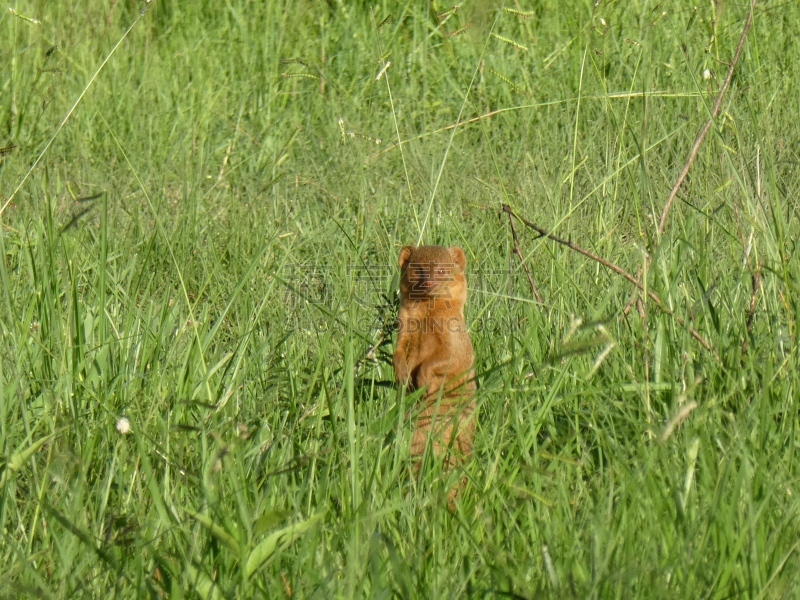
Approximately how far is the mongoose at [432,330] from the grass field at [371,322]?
0.09 metres

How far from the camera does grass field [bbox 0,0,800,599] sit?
211cm

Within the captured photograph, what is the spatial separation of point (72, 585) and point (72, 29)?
5533 mm

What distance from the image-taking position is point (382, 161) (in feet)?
17.8

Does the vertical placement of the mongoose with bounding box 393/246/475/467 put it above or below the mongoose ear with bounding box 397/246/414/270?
below

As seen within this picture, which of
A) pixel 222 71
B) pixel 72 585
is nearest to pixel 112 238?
pixel 222 71

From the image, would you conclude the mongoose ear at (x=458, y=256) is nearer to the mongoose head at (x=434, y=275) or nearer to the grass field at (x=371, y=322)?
the mongoose head at (x=434, y=275)

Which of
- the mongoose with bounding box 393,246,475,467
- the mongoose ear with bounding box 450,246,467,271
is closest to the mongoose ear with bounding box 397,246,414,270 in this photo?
the mongoose with bounding box 393,246,475,467

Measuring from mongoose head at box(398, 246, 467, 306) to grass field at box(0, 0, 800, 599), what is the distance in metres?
0.10

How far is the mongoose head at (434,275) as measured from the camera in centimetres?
333

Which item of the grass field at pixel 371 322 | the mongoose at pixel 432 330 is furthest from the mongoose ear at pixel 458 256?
the grass field at pixel 371 322

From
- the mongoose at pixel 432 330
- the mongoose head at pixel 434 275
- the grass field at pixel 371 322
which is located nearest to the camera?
the grass field at pixel 371 322

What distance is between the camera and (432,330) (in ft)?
10.8

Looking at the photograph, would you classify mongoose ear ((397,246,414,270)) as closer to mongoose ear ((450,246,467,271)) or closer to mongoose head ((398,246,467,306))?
mongoose head ((398,246,467,306))

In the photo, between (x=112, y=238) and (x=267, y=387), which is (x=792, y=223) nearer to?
(x=267, y=387)
